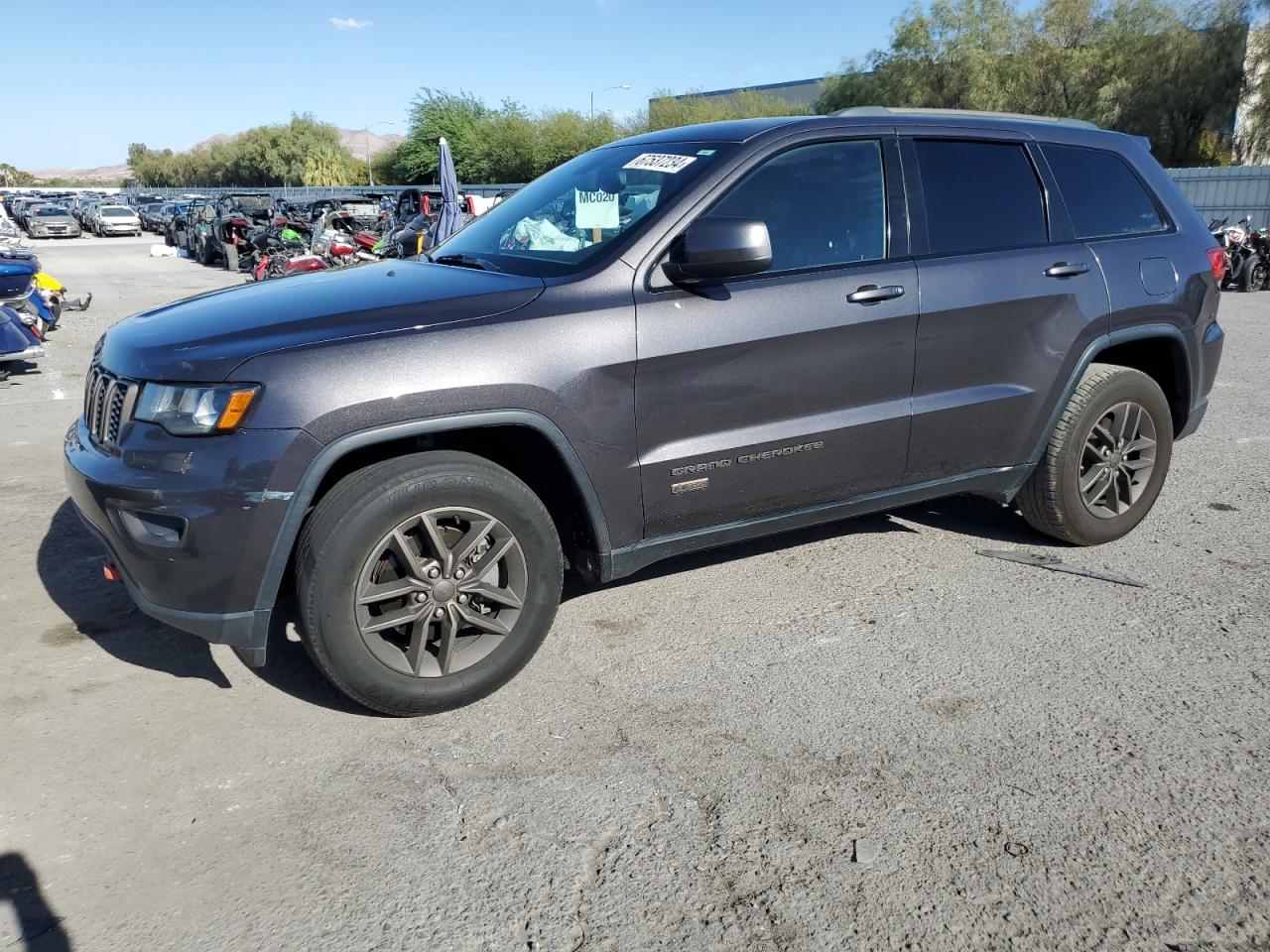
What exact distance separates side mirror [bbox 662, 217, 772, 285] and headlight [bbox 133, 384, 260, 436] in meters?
1.40

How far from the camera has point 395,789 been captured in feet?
9.18

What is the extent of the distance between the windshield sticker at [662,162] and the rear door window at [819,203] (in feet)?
0.79

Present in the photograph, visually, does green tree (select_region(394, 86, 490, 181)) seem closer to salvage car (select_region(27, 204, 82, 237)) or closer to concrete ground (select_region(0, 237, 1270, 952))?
salvage car (select_region(27, 204, 82, 237))

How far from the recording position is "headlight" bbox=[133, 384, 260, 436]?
2773 mm

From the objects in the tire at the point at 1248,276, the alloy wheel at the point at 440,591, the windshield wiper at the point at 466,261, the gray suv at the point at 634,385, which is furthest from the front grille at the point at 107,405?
the tire at the point at 1248,276

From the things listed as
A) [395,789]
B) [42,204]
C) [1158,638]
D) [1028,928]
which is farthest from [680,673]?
[42,204]

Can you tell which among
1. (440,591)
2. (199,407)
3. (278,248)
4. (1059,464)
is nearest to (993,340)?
(1059,464)

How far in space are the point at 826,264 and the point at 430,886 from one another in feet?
8.15

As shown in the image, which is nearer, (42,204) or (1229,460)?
(1229,460)

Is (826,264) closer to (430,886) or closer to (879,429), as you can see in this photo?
(879,429)

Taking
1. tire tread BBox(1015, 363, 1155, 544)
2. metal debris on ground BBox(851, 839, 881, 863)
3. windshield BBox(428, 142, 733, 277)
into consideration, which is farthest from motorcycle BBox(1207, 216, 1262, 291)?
metal debris on ground BBox(851, 839, 881, 863)

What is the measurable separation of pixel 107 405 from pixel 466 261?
139 cm

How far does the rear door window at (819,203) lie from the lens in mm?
3562

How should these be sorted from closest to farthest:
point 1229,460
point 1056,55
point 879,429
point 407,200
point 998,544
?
point 879,429 < point 998,544 < point 1229,460 < point 407,200 < point 1056,55
